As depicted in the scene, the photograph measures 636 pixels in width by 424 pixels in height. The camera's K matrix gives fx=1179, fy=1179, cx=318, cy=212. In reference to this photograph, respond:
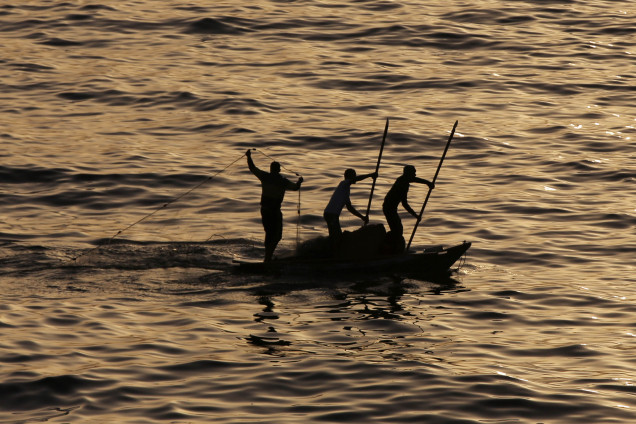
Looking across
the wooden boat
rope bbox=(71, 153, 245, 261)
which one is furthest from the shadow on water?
rope bbox=(71, 153, 245, 261)

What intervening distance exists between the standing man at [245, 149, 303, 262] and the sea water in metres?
0.90

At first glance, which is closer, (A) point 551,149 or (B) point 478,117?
(A) point 551,149

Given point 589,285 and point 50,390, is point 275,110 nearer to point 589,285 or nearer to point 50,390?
point 589,285

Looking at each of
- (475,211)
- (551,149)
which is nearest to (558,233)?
(475,211)

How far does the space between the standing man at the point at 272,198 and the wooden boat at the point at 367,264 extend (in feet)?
1.31

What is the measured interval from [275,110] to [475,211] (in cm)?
831

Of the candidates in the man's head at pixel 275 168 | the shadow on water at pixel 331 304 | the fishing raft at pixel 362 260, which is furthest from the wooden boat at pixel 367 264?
the man's head at pixel 275 168

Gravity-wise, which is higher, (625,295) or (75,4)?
(75,4)

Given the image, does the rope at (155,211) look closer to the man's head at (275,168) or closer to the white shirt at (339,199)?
the man's head at (275,168)

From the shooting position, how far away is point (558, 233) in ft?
73.9

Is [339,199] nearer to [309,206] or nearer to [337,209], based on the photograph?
[337,209]

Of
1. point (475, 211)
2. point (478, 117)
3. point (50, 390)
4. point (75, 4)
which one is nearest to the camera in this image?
point (50, 390)

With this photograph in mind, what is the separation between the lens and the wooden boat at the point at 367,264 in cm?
2009

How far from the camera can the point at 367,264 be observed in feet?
66.5
